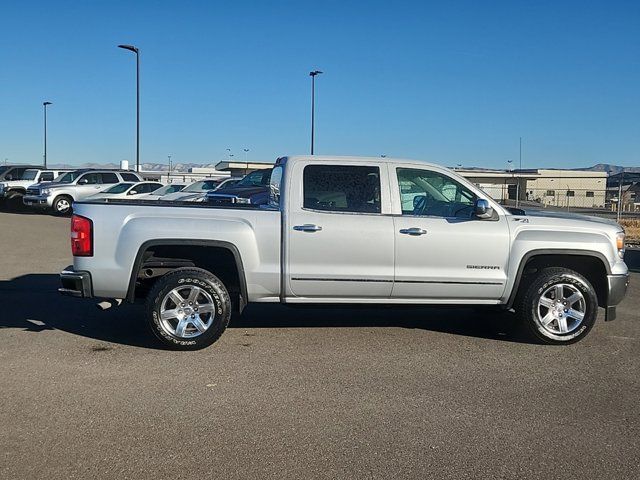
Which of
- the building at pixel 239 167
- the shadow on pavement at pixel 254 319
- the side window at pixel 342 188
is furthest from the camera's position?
the building at pixel 239 167

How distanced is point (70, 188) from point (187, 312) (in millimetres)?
20805

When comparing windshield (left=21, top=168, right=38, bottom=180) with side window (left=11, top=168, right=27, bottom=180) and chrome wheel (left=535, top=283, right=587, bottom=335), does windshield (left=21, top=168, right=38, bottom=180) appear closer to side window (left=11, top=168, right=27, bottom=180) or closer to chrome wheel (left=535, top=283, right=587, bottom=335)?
side window (left=11, top=168, right=27, bottom=180)

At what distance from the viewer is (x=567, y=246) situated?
6.81m

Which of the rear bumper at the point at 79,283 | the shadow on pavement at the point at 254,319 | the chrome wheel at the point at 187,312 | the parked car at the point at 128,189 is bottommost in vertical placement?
the shadow on pavement at the point at 254,319

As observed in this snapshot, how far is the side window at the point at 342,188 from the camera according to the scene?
21.9 ft

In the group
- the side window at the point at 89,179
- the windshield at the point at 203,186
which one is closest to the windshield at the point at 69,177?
the side window at the point at 89,179

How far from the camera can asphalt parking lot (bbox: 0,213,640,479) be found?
407 cm

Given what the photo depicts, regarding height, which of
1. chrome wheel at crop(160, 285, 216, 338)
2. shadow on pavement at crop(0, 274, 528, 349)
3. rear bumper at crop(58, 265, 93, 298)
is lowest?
shadow on pavement at crop(0, 274, 528, 349)

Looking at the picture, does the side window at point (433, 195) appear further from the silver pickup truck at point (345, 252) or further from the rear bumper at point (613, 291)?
the rear bumper at point (613, 291)

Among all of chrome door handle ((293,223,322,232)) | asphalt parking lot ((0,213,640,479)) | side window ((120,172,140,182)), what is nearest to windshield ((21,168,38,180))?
side window ((120,172,140,182))

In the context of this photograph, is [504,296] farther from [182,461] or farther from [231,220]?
[182,461]

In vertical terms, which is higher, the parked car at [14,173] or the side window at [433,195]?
the parked car at [14,173]

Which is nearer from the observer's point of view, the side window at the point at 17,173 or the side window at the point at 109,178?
the side window at the point at 109,178

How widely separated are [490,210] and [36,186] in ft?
76.5
